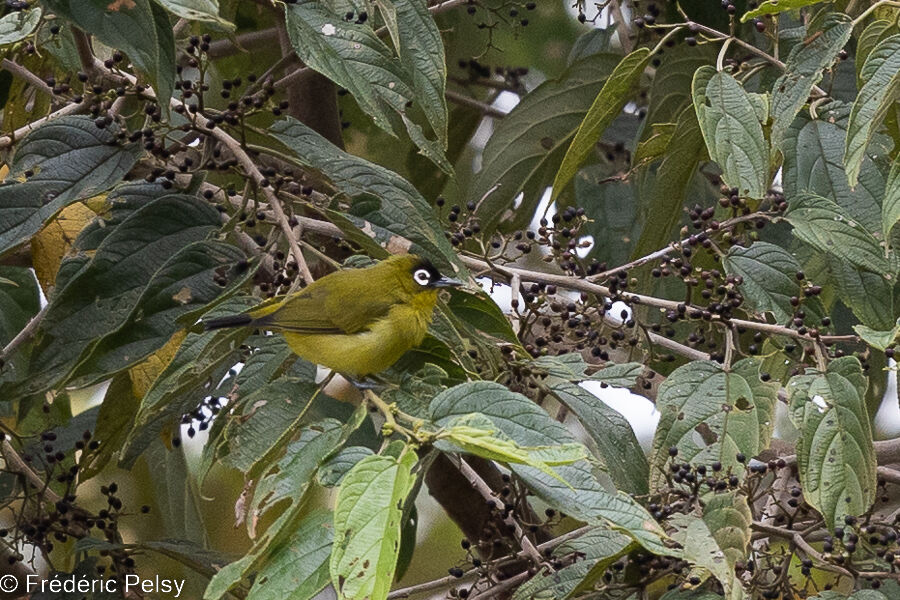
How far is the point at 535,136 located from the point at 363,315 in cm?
116

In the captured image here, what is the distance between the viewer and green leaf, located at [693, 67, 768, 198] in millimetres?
2189

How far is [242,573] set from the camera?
1599mm

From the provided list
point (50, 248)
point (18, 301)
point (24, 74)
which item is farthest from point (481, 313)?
point (18, 301)

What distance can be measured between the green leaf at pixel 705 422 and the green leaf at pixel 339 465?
1.96 feet

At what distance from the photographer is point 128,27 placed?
6.19ft

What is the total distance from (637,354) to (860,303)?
58cm

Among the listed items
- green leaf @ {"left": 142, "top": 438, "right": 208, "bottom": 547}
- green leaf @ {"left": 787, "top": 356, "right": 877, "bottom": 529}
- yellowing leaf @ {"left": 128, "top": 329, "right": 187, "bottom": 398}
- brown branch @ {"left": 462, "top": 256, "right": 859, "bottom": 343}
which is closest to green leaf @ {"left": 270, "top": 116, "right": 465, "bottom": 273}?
brown branch @ {"left": 462, "top": 256, "right": 859, "bottom": 343}

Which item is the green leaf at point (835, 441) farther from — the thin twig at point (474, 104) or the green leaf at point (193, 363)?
the thin twig at point (474, 104)

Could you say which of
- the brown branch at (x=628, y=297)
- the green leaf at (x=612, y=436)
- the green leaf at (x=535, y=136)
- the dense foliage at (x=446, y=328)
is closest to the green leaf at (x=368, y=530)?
the dense foliage at (x=446, y=328)

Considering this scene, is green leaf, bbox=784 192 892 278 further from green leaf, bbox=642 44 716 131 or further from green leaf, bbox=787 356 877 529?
green leaf, bbox=642 44 716 131

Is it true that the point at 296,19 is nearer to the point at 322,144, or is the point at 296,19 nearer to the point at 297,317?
the point at 322,144

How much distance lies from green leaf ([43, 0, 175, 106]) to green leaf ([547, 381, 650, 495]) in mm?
867

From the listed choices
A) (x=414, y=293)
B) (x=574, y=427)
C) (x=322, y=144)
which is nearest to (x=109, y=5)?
(x=322, y=144)

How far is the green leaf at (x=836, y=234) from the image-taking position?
2.21 metres
